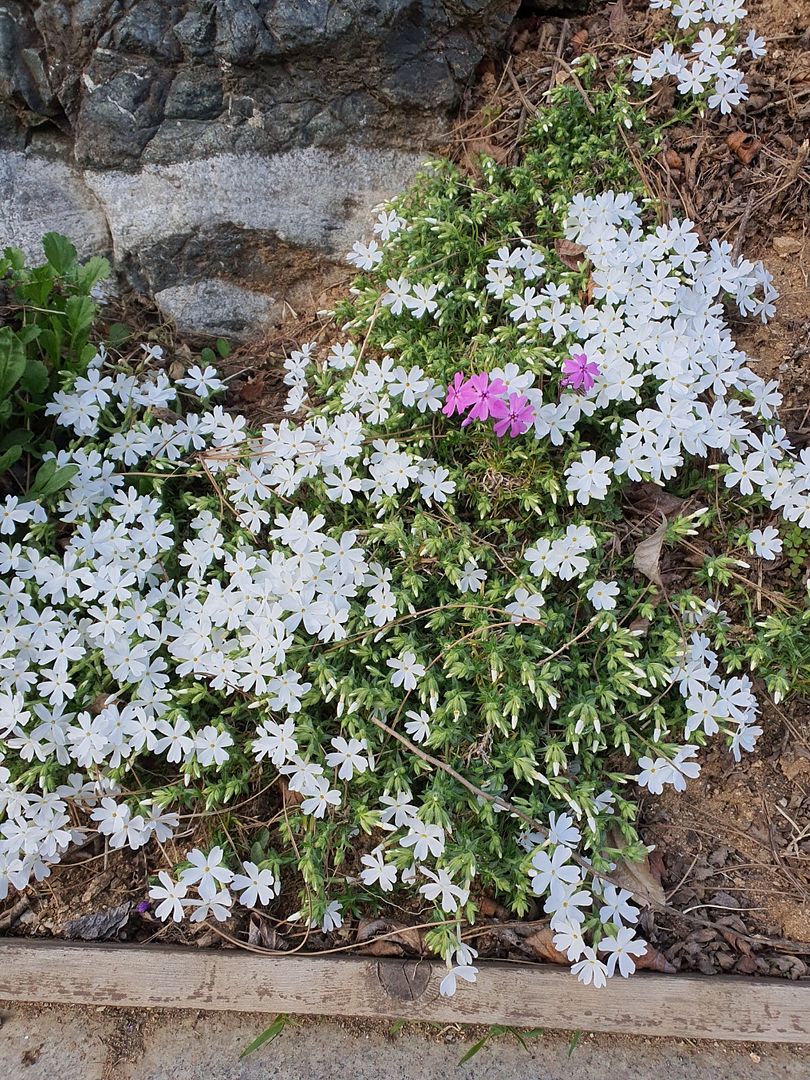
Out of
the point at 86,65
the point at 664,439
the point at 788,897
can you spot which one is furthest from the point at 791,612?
the point at 86,65

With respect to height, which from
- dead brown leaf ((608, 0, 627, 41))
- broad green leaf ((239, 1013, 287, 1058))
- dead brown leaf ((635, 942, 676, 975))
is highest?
dead brown leaf ((608, 0, 627, 41))

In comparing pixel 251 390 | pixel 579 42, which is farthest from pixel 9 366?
pixel 579 42

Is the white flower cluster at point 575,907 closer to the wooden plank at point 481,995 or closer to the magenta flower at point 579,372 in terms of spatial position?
the wooden plank at point 481,995

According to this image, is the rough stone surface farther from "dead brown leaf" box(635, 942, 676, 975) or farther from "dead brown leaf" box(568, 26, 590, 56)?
"dead brown leaf" box(635, 942, 676, 975)

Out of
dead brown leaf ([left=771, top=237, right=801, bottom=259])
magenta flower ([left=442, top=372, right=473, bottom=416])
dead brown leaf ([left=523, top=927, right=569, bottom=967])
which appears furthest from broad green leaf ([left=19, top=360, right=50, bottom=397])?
dead brown leaf ([left=771, top=237, right=801, bottom=259])

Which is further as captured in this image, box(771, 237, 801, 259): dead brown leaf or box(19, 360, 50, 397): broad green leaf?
box(771, 237, 801, 259): dead brown leaf

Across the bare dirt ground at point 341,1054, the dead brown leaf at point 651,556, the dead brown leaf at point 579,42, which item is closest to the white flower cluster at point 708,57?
the dead brown leaf at point 579,42

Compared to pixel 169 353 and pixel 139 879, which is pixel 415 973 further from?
pixel 169 353
